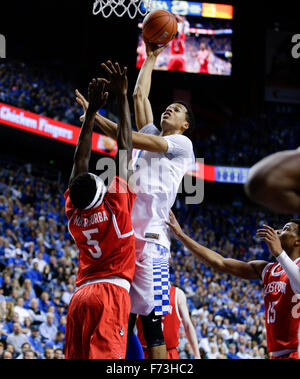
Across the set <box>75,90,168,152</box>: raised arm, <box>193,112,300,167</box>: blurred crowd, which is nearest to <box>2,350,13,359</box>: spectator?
<box>75,90,168,152</box>: raised arm

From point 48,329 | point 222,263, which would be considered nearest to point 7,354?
point 48,329

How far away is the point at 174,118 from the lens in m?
3.95

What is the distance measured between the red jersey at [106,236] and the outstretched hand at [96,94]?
598 millimetres

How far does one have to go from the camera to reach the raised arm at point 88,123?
126 inches

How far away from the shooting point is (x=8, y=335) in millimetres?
7469

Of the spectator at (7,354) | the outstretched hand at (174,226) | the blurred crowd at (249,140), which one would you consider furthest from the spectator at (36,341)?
the blurred crowd at (249,140)

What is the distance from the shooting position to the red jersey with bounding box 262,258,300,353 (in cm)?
374

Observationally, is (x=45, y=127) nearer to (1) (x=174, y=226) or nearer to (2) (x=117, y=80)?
(1) (x=174, y=226)

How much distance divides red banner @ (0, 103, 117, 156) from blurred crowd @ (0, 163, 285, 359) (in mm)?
1410

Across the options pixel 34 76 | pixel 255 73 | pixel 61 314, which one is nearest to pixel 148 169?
pixel 61 314

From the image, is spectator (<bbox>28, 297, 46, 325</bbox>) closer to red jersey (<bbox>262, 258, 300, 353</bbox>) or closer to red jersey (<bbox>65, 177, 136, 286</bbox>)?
red jersey (<bbox>262, 258, 300, 353</bbox>)

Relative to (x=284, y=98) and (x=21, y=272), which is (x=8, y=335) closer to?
(x=21, y=272)

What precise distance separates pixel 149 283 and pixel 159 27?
2.19 meters

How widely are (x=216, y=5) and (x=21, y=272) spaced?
12.8 m
